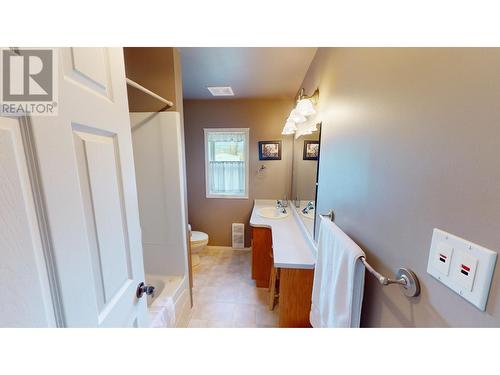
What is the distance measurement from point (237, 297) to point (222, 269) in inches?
23.3

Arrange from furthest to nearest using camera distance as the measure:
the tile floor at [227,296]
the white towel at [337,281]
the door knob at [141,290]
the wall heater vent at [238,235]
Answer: the wall heater vent at [238,235] → the tile floor at [227,296] → the door knob at [141,290] → the white towel at [337,281]

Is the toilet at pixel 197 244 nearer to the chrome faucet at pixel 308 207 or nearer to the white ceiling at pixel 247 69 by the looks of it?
the chrome faucet at pixel 308 207

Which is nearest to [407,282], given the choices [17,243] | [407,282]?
[407,282]

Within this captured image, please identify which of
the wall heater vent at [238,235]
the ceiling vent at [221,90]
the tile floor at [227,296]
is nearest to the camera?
the tile floor at [227,296]

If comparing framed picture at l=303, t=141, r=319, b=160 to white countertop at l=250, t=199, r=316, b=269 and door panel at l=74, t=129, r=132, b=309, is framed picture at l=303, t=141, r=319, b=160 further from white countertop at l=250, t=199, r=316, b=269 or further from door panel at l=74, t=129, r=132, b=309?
door panel at l=74, t=129, r=132, b=309

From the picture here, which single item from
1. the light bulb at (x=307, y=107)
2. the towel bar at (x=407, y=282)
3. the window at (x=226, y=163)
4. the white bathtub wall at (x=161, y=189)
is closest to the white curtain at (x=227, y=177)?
the window at (x=226, y=163)

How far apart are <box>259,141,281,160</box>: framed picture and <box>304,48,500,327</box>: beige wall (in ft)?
6.05

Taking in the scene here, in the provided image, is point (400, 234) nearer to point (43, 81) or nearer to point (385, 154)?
point (385, 154)

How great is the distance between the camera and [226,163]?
3.02 m

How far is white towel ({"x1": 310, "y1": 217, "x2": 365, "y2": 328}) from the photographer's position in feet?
2.40

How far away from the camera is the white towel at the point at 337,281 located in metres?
0.73

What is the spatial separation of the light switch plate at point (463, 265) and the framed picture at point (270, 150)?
2442 millimetres
